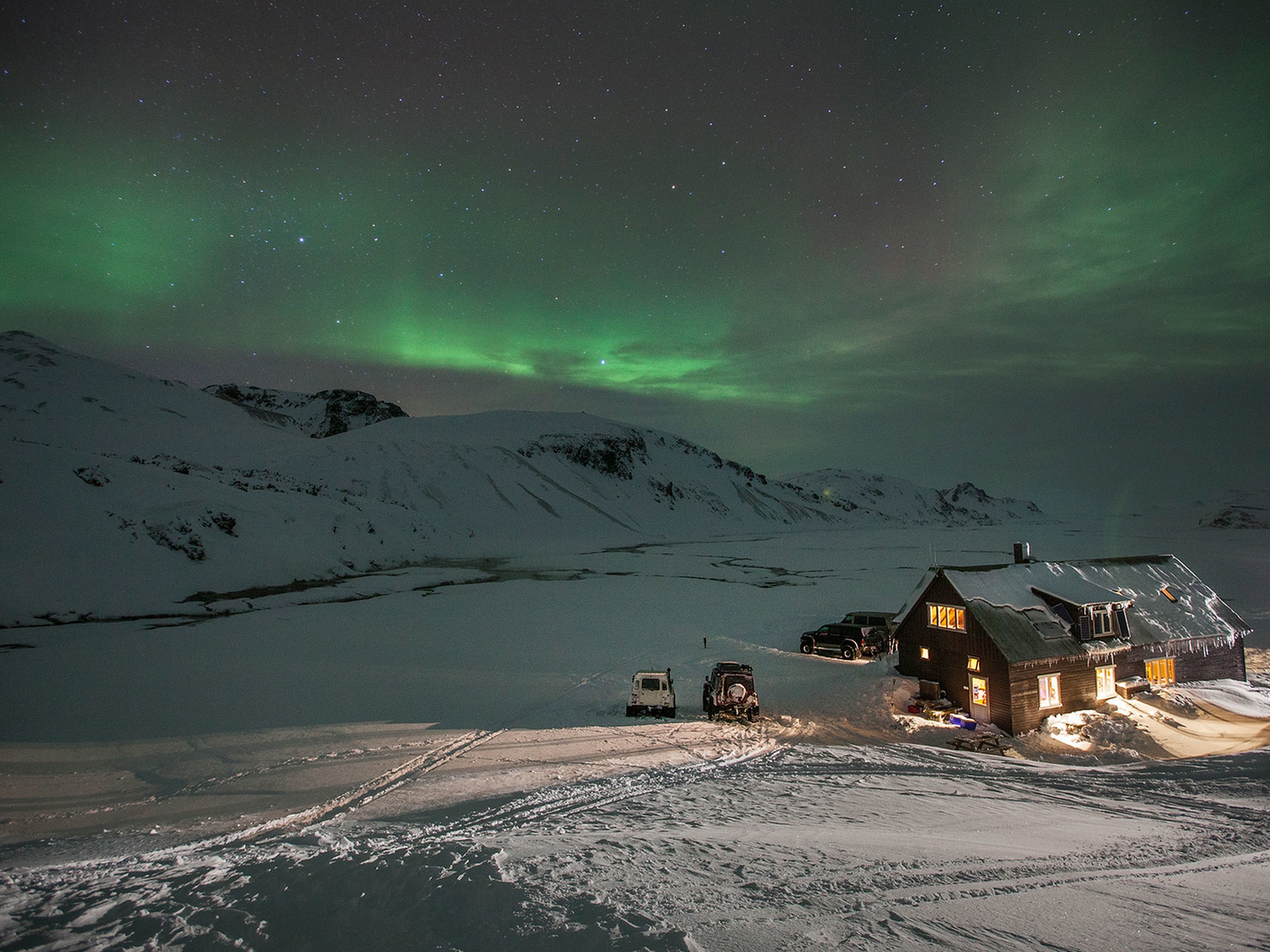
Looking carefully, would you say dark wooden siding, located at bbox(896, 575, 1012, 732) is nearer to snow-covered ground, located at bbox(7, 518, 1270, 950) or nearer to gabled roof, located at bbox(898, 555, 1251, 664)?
gabled roof, located at bbox(898, 555, 1251, 664)

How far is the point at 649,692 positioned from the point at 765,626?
1461 cm

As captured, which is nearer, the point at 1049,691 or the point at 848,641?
the point at 1049,691

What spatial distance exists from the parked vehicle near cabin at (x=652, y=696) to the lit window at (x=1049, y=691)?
1195cm

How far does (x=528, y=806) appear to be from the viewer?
33.5 ft

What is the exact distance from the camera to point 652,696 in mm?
17750

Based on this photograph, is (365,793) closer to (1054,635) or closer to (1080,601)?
(1054,635)

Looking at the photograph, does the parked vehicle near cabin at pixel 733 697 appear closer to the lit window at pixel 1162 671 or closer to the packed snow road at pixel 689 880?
the packed snow road at pixel 689 880

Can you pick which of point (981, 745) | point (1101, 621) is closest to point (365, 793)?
point (981, 745)

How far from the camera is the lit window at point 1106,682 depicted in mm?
19906

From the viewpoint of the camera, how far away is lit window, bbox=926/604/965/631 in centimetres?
1997

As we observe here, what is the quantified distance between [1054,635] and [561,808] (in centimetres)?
1813

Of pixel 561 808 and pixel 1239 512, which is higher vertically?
pixel 1239 512

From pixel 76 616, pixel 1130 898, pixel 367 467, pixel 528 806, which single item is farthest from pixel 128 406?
pixel 1130 898

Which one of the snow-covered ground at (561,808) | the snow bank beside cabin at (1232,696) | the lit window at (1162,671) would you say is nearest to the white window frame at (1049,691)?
the snow-covered ground at (561,808)
